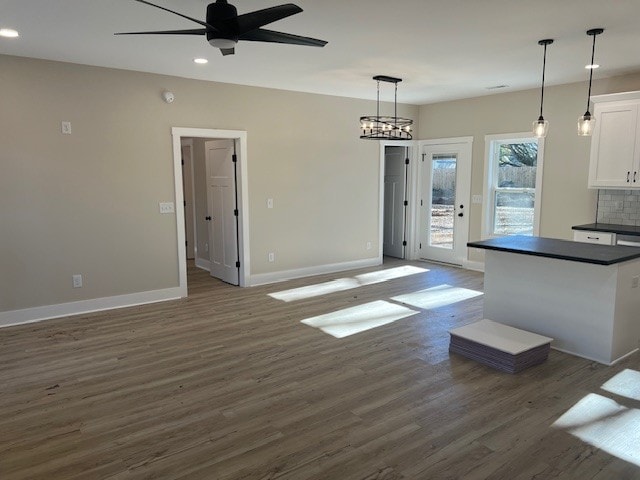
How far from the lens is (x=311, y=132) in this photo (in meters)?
6.93

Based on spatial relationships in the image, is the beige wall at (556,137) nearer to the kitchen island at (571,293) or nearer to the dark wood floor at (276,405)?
the kitchen island at (571,293)

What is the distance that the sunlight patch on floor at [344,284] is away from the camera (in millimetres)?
6031

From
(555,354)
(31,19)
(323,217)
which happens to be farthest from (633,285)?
(31,19)

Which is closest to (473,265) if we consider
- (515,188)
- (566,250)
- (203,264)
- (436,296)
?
(515,188)

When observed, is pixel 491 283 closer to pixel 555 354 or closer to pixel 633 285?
pixel 555 354

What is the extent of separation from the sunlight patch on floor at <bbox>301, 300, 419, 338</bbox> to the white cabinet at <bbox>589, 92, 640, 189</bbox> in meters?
2.83

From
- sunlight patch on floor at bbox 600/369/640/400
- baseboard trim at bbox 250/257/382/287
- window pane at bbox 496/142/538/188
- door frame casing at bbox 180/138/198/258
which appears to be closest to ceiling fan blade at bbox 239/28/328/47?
sunlight patch on floor at bbox 600/369/640/400

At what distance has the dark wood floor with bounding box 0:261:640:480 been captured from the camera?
2518 millimetres

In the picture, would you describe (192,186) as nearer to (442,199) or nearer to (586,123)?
(442,199)

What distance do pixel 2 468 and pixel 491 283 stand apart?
4034 mm

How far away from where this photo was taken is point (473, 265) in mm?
7527

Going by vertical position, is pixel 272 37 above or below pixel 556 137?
above

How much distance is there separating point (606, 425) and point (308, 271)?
15.5 feet

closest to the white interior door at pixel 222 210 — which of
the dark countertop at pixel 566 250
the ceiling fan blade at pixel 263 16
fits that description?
the dark countertop at pixel 566 250
